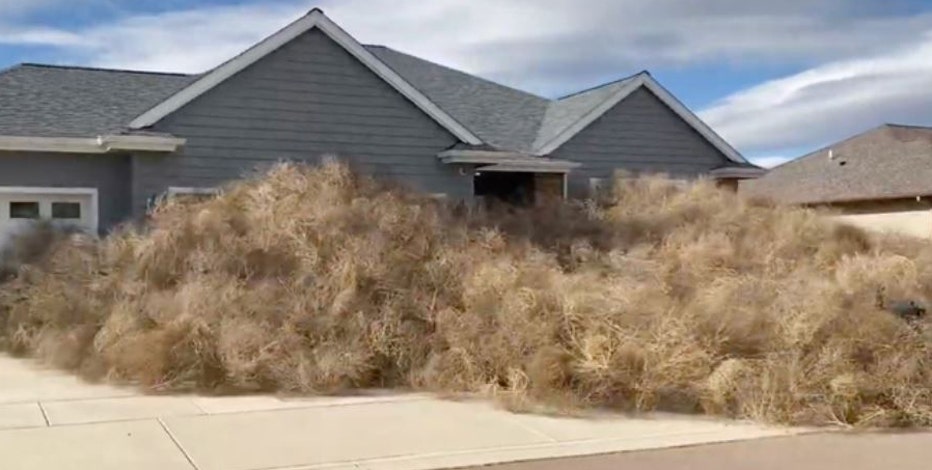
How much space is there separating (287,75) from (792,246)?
936cm

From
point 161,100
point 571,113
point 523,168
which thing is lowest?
point 523,168

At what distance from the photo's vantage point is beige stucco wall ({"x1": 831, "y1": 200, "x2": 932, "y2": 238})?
25656 millimetres

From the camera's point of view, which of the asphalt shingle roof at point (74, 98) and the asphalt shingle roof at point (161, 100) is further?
the asphalt shingle roof at point (161, 100)

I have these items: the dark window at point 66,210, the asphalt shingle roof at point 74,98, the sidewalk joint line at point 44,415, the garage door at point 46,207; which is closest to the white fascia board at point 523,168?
the asphalt shingle roof at point 74,98

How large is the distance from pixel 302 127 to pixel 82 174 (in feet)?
12.8

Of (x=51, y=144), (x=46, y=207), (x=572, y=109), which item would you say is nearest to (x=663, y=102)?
(x=572, y=109)

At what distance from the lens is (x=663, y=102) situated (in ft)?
67.3

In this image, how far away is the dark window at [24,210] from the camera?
50.5ft

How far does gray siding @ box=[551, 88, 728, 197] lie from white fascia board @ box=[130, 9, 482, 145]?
9.85 feet

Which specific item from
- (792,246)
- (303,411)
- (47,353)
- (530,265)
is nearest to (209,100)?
(47,353)

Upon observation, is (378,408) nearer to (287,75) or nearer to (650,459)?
(650,459)

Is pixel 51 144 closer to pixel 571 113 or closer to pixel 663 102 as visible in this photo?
pixel 571 113

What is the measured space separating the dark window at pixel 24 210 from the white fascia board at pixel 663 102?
977 centimetres

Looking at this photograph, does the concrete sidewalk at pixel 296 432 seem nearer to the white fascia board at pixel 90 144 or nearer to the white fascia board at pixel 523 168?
the white fascia board at pixel 90 144
